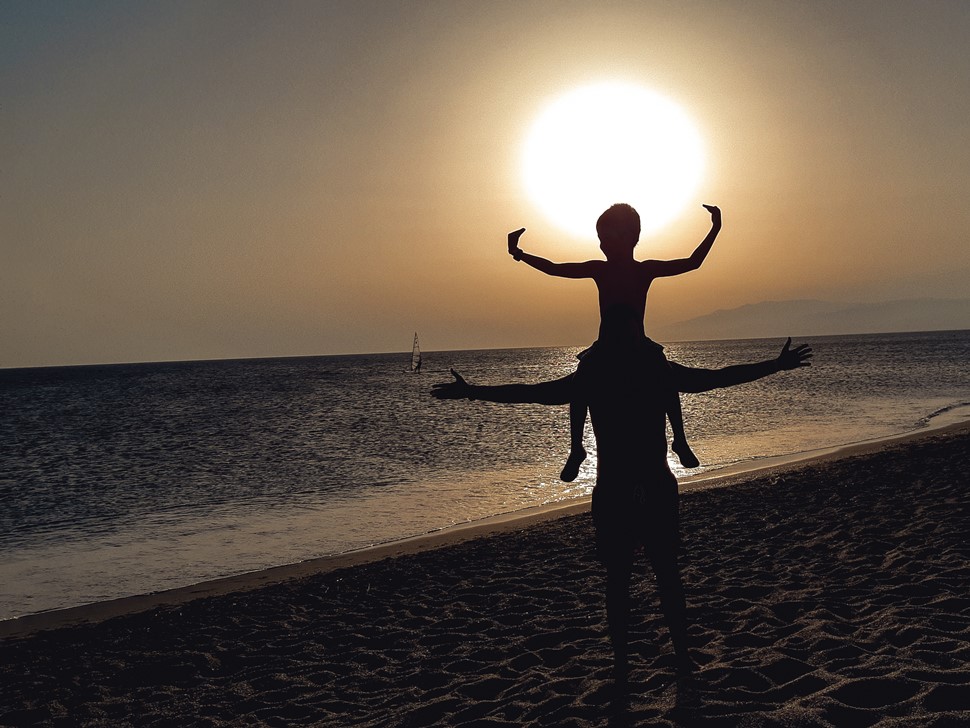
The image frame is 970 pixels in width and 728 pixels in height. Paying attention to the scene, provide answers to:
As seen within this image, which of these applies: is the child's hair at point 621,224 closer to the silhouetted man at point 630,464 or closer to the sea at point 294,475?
the silhouetted man at point 630,464

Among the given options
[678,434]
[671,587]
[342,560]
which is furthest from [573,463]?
[342,560]

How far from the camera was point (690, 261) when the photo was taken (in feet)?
15.8

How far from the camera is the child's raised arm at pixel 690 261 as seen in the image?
15.8ft

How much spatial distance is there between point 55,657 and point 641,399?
8.35 meters

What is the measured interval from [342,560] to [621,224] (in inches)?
411

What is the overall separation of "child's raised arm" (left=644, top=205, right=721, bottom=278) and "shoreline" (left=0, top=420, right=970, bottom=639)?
371 inches

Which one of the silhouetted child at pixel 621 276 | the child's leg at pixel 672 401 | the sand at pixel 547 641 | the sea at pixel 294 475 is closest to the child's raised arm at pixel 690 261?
the silhouetted child at pixel 621 276

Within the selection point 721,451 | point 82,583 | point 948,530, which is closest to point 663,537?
point 948,530

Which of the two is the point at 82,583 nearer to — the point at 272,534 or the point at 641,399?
the point at 272,534

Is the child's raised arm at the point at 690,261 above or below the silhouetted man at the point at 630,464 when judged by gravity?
above

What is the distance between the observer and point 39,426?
201ft

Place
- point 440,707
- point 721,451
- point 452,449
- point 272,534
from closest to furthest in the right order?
1. point 440,707
2. point 272,534
3. point 721,451
4. point 452,449

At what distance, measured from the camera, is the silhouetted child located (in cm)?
484

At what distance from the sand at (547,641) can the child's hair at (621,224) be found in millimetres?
3266
